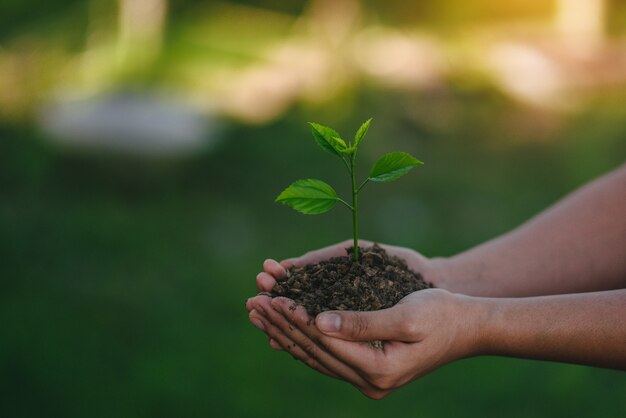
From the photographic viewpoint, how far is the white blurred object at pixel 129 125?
5445 millimetres

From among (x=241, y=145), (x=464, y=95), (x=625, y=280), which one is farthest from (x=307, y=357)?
(x=464, y=95)

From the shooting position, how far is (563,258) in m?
2.19

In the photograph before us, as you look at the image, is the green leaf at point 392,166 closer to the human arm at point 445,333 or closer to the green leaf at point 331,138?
the green leaf at point 331,138

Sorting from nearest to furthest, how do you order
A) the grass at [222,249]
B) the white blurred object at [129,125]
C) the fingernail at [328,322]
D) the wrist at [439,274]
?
the fingernail at [328,322], the wrist at [439,274], the grass at [222,249], the white blurred object at [129,125]

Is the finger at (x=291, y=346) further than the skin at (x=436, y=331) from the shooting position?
Yes

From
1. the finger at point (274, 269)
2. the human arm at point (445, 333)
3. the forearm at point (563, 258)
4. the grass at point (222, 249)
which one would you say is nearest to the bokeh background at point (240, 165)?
the grass at point (222, 249)

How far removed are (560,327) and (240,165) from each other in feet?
13.4

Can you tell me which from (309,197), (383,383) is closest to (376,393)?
(383,383)

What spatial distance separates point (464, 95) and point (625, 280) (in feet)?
15.2

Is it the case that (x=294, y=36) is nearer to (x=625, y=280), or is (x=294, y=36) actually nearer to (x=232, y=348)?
(x=232, y=348)

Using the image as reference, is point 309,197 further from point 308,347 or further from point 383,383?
point 383,383

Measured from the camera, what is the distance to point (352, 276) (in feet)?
6.04

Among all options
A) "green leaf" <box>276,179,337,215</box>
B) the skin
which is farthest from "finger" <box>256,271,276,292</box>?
"green leaf" <box>276,179,337,215</box>

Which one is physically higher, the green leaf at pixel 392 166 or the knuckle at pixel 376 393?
the green leaf at pixel 392 166
